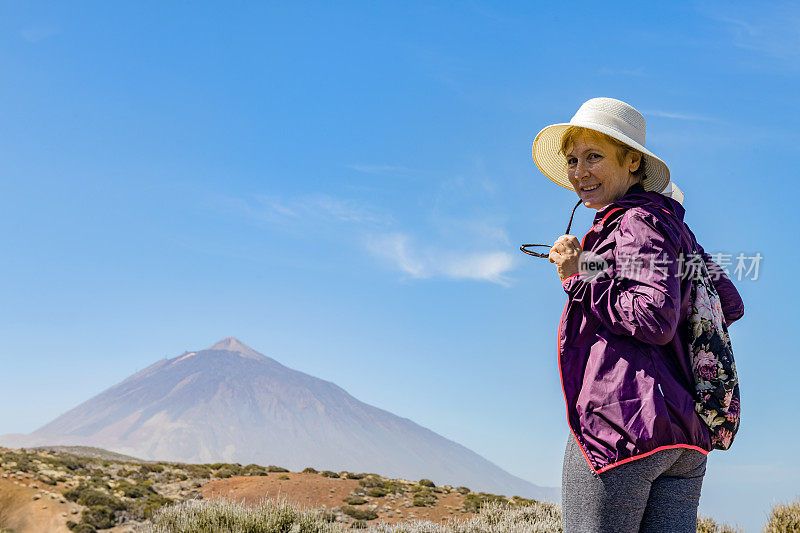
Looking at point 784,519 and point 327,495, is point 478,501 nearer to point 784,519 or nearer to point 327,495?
point 327,495

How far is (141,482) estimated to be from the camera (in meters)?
16.7

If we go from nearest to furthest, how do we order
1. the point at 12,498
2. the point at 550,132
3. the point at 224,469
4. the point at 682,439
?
the point at 682,439
the point at 550,132
the point at 12,498
the point at 224,469

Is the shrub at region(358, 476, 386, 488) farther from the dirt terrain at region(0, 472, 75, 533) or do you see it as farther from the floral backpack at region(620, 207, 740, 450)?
the floral backpack at region(620, 207, 740, 450)

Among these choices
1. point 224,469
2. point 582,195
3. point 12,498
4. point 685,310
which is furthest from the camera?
point 224,469

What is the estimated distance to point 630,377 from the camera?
6.15 ft

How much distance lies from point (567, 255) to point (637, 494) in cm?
75

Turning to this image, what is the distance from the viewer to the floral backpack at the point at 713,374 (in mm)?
1928

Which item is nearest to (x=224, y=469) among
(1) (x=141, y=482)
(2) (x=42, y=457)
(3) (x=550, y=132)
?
(1) (x=141, y=482)

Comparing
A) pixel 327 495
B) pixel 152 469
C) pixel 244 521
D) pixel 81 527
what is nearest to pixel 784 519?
pixel 244 521

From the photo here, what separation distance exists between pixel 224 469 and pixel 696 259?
18.8m

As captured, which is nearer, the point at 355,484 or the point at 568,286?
the point at 568,286

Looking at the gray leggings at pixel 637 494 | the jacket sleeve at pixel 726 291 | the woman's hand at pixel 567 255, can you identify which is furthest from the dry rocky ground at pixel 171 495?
the woman's hand at pixel 567 255

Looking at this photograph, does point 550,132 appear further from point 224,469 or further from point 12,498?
point 224,469

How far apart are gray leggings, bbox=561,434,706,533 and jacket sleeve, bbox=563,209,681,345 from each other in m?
0.37
